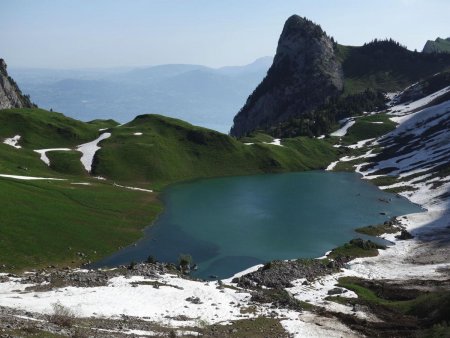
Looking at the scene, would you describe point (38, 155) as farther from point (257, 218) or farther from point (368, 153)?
point (368, 153)

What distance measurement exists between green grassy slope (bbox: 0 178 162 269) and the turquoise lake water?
4080 millimetres

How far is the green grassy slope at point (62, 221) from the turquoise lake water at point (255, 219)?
4080mm

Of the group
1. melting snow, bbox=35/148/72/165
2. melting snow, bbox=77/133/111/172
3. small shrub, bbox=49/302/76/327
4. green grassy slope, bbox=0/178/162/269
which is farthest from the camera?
melting snow, bbox=77/133/111/172

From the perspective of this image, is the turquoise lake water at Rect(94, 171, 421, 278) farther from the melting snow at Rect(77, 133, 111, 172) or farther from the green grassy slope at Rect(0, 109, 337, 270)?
the melting snow at Rect(77, 133, 111, 172)

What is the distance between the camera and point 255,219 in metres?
99.1

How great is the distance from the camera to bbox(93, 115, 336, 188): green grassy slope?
142m

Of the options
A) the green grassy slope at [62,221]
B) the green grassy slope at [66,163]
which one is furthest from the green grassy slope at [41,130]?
the green grassy slope at [62,221]

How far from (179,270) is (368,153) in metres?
149

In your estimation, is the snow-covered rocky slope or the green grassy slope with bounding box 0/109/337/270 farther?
the green grassy slope with bounding box 0/109/337/270

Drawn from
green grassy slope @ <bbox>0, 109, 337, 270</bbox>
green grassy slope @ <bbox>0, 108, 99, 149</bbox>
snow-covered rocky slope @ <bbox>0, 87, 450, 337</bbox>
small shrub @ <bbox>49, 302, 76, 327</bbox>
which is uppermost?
green grassy slope @ <bbox>0, 108, 99, 149</bbox>

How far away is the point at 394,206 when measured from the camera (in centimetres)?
11825

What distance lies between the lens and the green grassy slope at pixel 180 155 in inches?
5600

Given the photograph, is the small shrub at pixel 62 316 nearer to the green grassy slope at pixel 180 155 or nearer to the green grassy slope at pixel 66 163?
the green grassy slope at pixel 180 155

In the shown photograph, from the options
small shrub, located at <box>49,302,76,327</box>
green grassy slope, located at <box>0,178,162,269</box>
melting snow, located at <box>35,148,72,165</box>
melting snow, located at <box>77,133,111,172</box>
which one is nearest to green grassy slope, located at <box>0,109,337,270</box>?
green grassy slope, located at <box>0,178,162,269</box>
